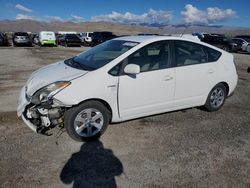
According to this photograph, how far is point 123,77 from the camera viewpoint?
14.6ft

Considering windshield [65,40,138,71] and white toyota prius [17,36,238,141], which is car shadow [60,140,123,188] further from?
windshield [65,40,138,71]

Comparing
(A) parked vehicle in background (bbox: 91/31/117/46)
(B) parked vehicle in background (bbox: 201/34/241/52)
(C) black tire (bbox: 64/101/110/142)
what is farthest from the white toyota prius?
(A) parked vehicle in background (bbox: 91/31/117/46)

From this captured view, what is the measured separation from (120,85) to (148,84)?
Result: 0.56m

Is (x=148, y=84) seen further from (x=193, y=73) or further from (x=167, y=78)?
(x=193, y=73)

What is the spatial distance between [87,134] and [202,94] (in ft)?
8.53

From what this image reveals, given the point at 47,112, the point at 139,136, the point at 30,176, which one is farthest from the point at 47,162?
the point at 139,136

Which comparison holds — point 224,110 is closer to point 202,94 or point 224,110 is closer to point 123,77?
point 202,94

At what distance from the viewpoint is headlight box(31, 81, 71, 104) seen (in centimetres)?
409

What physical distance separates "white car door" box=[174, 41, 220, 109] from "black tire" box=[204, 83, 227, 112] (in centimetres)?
15

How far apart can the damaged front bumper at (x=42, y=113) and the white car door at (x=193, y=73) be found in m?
2.25

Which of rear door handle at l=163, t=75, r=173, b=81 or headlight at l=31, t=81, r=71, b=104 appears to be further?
rear door handle at l=163, t=75, r=173, b=81

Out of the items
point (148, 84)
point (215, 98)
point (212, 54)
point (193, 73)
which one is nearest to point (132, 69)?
point (148, 84)

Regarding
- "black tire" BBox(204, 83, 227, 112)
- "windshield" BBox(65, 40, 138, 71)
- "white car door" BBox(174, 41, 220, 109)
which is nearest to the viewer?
"windshield" BBox(65, 40, 138, 71)

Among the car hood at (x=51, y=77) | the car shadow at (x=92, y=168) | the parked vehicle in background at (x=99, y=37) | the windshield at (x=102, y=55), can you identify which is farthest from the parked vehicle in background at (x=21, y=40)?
the car shadow at (x=92, y=168)
